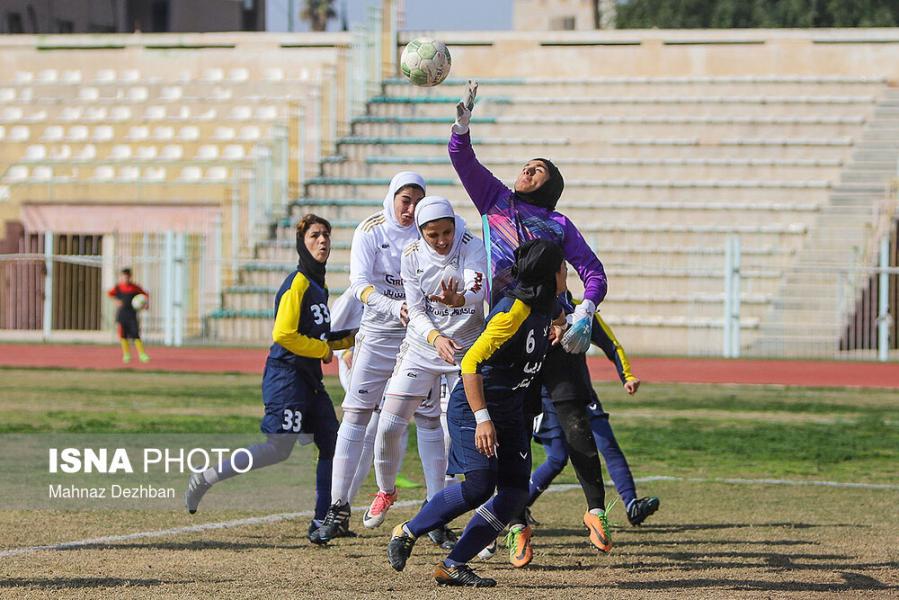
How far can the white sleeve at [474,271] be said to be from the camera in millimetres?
8430

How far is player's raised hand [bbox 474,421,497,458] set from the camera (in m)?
7.49

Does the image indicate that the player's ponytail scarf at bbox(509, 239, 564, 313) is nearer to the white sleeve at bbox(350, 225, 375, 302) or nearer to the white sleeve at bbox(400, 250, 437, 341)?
the white sleeve at bbox(400, 250, 437, 341)

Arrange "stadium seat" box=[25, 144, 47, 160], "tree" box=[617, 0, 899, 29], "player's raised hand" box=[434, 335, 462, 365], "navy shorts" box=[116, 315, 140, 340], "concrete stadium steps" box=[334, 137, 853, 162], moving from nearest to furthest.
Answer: "player's raised hand" box=[434, 335, 462, 365] < "navy shorts" box=[116, 315, 140, 340] < "concrete stadium steps" box=[334, 137, 853, 162] < "stadium seat" box=[25, 144, 47, 160] < "tree" box=[617, 0, 899, 29]

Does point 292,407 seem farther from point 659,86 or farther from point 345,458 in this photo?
point 659,86

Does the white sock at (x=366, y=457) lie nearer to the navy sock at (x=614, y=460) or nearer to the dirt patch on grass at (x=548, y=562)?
the dirt patch on grass at (x=548, y=562)

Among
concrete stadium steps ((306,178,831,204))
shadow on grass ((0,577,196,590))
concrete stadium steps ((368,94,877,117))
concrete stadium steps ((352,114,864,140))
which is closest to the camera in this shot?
shadow on grass ((0,577,196,590))

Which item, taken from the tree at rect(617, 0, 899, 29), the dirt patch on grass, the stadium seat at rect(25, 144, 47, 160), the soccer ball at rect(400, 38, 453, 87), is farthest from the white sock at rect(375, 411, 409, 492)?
the tree at rect(617, 0, 899, 29)

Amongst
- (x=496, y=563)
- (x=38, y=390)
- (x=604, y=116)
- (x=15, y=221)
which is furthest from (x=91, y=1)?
(x=496, y=563)

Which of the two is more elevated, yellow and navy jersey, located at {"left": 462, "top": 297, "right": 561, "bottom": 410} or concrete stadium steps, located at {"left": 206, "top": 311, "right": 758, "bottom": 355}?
yellow and navy jersey, located at {"left": 462, "top": 297, "right": 561, "bottom": 410}

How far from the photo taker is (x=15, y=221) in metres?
36.0

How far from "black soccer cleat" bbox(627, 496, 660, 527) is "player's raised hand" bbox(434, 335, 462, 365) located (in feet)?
6.74

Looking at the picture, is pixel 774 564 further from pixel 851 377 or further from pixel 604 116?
pixel 604 116

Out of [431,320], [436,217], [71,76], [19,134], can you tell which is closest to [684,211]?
[19,134]

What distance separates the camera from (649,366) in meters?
26.9
